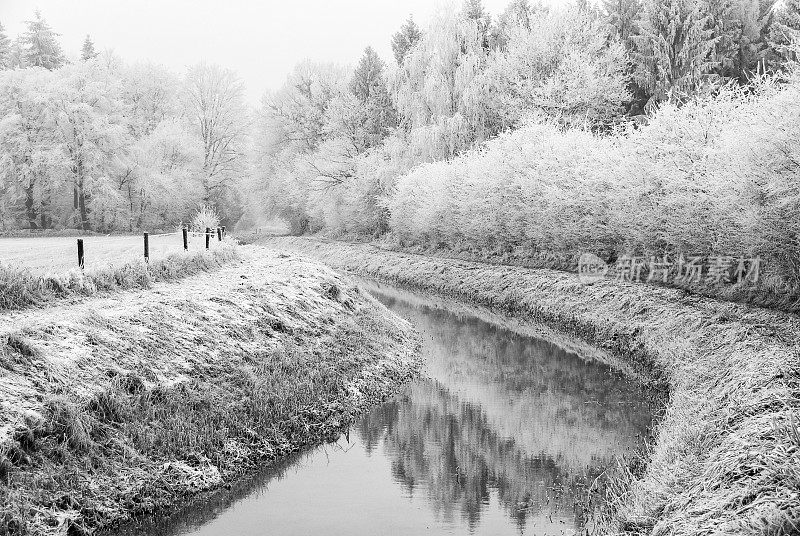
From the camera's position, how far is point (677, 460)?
10.3 m

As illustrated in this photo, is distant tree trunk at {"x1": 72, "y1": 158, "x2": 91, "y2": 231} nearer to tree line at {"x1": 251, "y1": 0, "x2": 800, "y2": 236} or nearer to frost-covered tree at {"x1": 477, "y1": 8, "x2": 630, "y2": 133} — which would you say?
tree line at {"x1": 251, "y1": 0, "x2": 800, "y2": 236}

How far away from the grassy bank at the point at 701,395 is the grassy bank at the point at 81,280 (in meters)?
10.7

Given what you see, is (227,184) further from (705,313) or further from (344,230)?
(705,313)

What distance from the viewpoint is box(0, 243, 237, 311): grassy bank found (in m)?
13.6

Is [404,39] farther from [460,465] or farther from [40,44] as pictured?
[460,465]

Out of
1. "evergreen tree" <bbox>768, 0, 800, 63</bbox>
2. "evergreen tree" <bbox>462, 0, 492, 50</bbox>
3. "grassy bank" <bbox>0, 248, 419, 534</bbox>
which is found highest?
"evergreen tree" <bbox>462, 0, 492, 50</bbox>

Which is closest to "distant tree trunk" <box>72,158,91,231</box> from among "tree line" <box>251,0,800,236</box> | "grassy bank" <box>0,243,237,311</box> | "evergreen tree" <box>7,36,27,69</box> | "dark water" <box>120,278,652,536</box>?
"tree line" <box>251,0,800,236</box>

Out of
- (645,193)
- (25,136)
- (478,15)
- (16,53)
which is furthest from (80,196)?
(645,193)

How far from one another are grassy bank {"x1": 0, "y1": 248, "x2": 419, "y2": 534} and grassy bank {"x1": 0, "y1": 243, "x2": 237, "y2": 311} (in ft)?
1.43

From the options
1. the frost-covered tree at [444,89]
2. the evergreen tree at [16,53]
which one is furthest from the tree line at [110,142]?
the frost-covered tree at [444,89]

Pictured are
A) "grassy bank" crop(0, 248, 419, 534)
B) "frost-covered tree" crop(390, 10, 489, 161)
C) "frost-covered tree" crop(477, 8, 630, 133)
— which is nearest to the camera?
"grassy bank" crop(0, 248, 419, 534)

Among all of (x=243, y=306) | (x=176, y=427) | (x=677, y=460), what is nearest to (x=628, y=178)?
(x=243, y=306)

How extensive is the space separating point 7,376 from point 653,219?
20717 mm

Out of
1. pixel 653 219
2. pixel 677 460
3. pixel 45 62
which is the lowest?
pixel 677 460
